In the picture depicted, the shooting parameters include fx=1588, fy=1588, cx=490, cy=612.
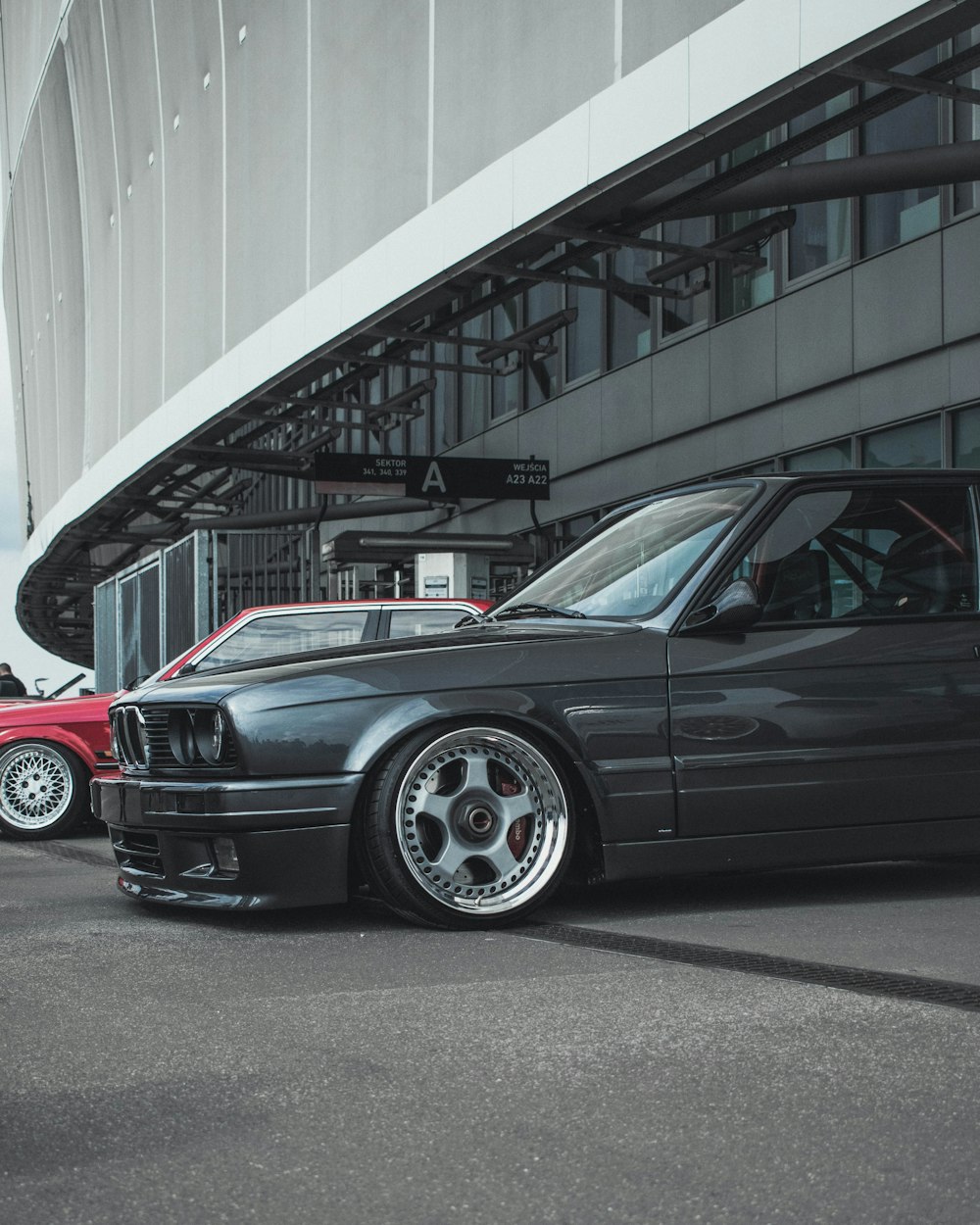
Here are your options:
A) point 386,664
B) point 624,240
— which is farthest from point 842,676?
point 624,240

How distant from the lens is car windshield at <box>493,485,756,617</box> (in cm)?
589

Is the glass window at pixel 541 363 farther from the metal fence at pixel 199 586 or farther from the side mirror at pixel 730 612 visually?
the side mirror at pixel 730 612

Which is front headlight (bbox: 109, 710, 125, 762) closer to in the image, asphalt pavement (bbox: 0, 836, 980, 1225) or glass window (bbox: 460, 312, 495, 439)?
asphalt pavement (bbox: 0, 836, 980, 1225)

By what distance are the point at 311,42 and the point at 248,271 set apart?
3.92m

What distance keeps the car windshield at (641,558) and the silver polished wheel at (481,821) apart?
0.80 m

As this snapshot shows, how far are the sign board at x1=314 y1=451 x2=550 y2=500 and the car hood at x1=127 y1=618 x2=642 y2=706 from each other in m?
12.5

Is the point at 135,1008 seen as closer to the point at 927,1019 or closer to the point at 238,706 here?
the point at 238,706

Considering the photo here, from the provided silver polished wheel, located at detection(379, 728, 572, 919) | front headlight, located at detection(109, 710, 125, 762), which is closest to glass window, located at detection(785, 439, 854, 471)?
front headlight, located at detection(109, 710, 125, 762)

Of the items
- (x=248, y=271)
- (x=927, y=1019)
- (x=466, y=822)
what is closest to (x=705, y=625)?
(x=466, y=822)

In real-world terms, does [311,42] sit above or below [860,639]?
above

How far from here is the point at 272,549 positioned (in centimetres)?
1761

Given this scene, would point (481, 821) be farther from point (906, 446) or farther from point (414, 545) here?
point (414, 545)

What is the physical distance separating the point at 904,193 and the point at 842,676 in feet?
32.7

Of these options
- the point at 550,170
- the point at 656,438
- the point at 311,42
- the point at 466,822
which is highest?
the point at 311,42
